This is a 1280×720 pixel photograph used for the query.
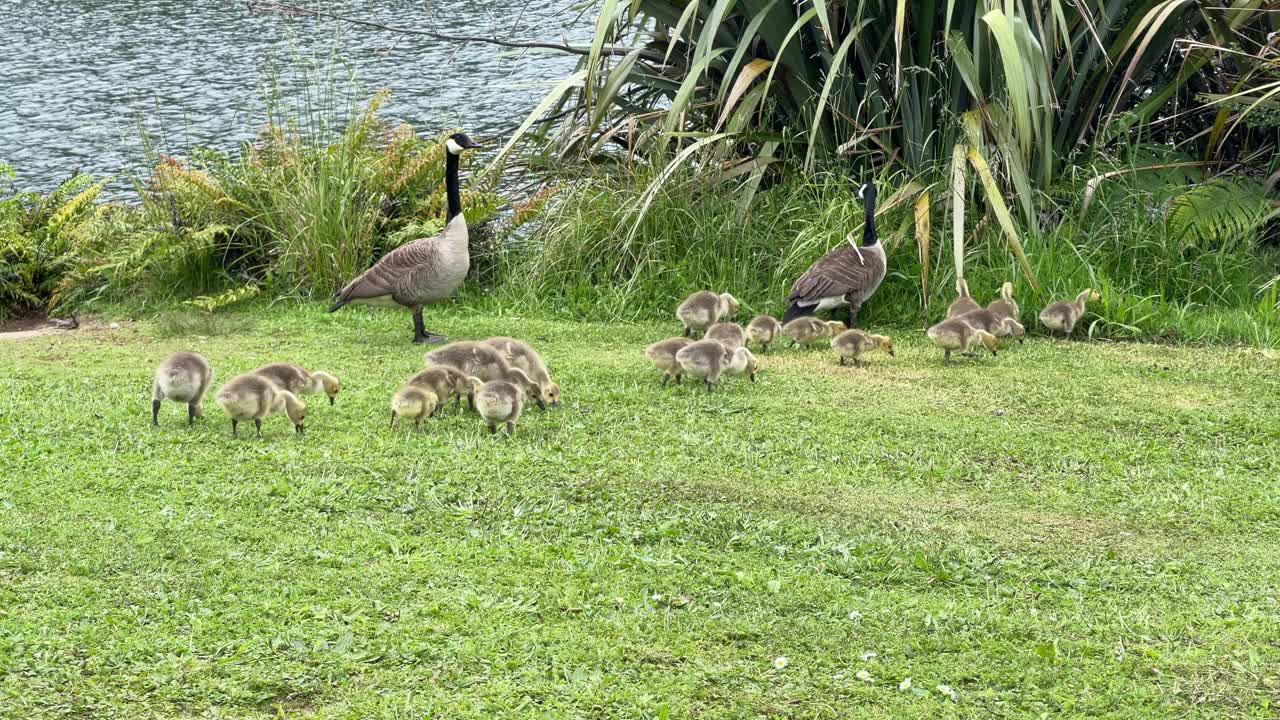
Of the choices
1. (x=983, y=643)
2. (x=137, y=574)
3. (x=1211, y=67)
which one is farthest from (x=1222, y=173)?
(x=137, y=574)

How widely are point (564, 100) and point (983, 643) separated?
31.1ft

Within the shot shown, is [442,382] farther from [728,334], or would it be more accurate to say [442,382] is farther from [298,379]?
[728,334]

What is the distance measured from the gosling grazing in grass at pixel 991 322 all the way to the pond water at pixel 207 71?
322 inches

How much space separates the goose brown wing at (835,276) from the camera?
10539 millimetres

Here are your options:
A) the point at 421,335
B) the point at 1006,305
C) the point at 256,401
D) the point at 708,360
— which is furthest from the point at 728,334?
the point at 256,401

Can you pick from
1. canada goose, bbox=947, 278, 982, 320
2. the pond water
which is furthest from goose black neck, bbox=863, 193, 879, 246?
the pond water

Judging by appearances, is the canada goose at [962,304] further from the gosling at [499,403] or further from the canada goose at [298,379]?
the canada goose at [298,379]

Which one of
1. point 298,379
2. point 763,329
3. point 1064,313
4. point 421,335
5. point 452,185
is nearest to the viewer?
point 298,379

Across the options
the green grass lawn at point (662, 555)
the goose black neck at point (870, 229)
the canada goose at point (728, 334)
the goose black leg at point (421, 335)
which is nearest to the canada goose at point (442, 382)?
the green grass lawn at point (662, 555)

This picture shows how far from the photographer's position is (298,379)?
8141mm

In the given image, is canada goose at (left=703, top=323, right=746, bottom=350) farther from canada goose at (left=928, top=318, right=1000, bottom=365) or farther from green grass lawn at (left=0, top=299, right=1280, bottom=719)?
canada goose at (left=928, top=318, right=1000, bottom=365)

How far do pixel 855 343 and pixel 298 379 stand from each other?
3.71 meters

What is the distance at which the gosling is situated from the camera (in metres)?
7.60

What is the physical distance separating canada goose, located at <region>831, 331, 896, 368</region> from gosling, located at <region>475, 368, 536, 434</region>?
8.98ft
